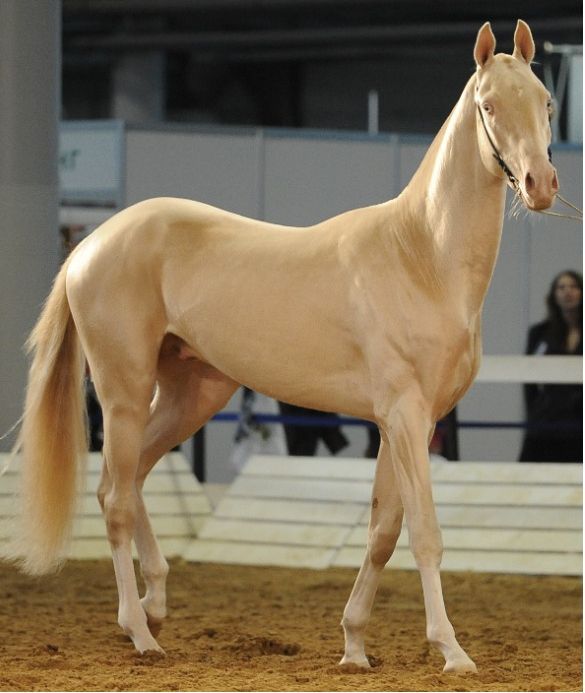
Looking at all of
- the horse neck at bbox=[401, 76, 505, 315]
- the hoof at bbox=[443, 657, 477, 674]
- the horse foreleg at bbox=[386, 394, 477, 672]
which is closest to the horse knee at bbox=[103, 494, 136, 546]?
the horse foreleg at bbox=[386, 394, 477, 672]

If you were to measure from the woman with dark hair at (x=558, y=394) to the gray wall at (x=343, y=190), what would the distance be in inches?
107

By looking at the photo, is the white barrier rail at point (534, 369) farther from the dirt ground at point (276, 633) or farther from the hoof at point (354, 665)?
the hoof at point (354, 665)

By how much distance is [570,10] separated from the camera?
17.2 metres

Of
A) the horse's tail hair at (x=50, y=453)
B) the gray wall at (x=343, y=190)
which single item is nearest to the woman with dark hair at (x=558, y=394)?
the gray wall at (x=343, y=190)

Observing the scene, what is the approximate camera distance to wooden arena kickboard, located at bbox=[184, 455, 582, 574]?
23.6ft

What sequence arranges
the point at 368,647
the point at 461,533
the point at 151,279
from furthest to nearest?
the point at 461,533 → the point at 368,647 → the point at 151,279

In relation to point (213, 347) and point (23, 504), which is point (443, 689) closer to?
point (213, 347)

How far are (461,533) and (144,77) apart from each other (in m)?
12.9

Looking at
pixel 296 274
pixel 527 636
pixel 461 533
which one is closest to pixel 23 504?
pixel 296 274

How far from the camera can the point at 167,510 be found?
791 cm

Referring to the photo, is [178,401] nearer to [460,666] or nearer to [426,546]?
[426,546]

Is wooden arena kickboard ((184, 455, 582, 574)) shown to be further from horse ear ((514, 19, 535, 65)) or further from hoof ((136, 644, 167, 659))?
horse ear ((514, 19, 535, 65))

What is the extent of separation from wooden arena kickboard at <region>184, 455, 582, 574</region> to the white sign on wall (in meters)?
3.96

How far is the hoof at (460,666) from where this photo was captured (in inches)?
157
